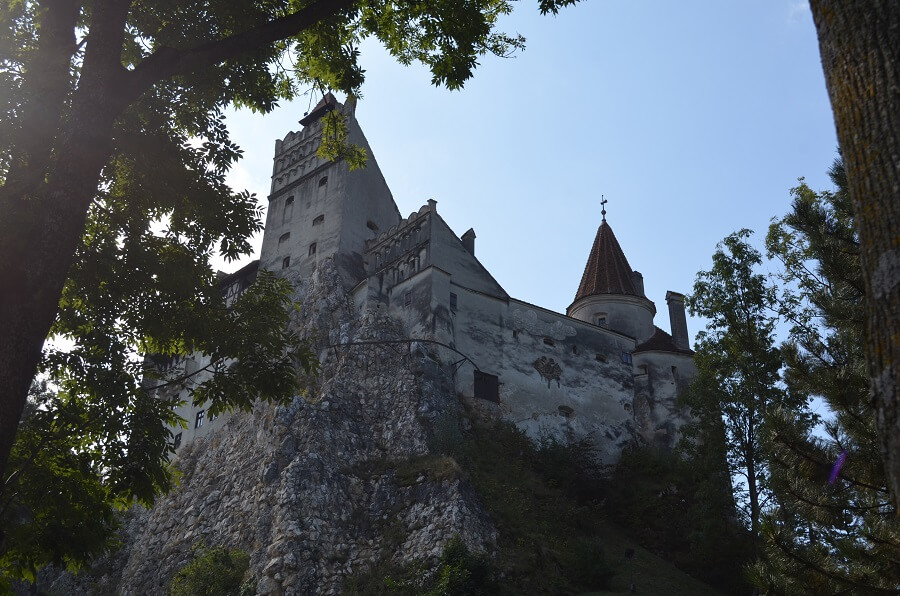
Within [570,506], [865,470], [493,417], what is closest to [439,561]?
[570,506]

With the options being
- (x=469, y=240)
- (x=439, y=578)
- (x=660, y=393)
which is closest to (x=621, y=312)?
(x=660, y=393)

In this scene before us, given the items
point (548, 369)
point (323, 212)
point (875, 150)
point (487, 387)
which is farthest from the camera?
point (323, 212)

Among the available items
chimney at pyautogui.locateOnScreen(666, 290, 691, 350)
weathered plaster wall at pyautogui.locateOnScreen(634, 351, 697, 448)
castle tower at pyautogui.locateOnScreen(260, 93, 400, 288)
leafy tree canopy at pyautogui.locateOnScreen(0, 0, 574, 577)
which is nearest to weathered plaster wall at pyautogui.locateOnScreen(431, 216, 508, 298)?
castle tower at pyautogui.locateOnScreen(260, 93, 400, 288)

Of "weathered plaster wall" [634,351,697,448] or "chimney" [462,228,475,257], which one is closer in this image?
"weathered plaster wall" [634,351,697,448]

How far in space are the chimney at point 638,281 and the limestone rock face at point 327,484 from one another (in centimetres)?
1638

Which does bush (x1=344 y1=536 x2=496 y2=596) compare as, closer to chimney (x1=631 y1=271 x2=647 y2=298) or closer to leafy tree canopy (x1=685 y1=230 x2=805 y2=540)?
leafy tree canopy (x1=685 y1=230 x2=805 y2=540)

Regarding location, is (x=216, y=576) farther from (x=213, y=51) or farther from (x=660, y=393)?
(x=213, y=51)

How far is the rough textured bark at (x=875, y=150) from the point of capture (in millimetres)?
3746

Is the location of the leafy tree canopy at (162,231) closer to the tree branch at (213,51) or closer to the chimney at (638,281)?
the tree branch at (213,51)

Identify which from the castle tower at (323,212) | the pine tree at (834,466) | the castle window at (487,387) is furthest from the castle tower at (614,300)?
the pine tree at (834,466)

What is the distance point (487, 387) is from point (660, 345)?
36.7ft

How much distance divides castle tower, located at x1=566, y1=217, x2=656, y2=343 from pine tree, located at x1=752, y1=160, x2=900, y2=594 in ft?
111

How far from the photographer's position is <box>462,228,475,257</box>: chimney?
44.6m

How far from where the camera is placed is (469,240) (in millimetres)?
45531
